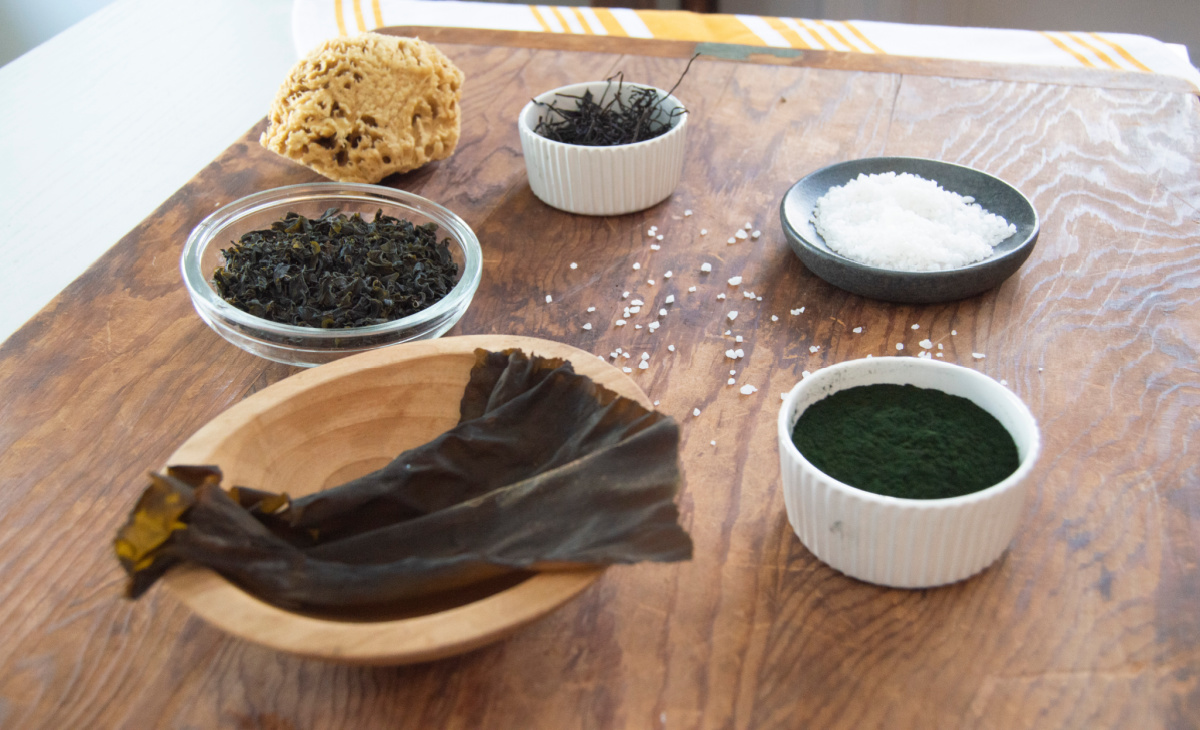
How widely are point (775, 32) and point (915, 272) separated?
1.19 metres

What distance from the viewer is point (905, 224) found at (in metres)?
1.17

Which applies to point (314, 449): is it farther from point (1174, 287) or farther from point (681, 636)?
point (1174, 287)

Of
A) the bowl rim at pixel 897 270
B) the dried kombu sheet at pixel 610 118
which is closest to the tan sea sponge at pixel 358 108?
the dried kombu sheet at pixel 610 118

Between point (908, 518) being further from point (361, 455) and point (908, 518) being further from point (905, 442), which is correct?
point (361, 455)

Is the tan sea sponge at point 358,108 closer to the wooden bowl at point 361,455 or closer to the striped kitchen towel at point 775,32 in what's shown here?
the wooden bowl at point 361,455

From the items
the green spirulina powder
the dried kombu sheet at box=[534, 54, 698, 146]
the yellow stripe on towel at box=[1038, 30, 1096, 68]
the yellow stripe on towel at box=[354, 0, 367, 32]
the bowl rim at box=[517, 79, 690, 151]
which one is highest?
the green spirulina powder

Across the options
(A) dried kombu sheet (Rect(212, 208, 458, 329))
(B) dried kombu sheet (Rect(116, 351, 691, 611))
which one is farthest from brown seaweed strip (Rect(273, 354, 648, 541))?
(A) dried kombu sheet (Rect(212, 208, 458, 329))

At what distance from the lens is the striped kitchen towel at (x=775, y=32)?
76.2 inches

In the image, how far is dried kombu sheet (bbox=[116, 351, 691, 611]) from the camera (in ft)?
2.22

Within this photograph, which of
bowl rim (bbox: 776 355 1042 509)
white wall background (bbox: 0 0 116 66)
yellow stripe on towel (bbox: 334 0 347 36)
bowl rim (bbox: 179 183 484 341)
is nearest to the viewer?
bowl rim (bbox: 776 355 1042 509)

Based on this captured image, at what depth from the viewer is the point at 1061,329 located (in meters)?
1.11

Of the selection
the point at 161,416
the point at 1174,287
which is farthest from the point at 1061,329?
the point at 161,416

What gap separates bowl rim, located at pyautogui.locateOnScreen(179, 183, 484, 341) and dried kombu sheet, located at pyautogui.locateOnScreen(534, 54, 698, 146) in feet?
0.95

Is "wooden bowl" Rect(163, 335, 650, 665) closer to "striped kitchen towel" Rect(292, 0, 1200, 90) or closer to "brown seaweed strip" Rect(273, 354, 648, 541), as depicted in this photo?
"brown seaweed strip" Rect(273, 354, 648, 541)
